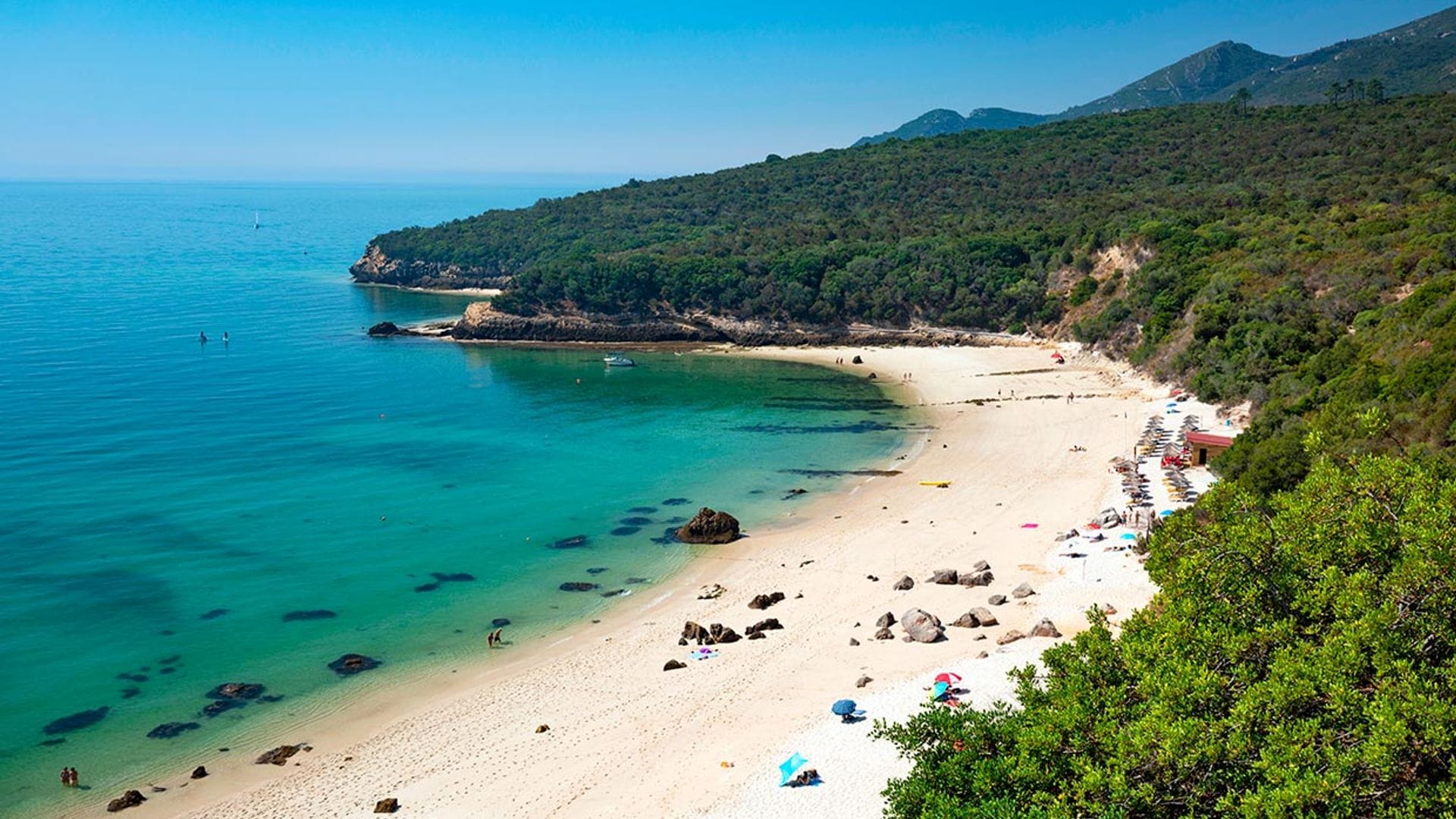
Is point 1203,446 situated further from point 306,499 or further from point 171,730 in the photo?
point 306,499

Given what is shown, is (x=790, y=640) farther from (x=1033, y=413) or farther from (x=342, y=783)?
(x=1033, y=413)

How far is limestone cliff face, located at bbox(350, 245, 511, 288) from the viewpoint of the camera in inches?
4729

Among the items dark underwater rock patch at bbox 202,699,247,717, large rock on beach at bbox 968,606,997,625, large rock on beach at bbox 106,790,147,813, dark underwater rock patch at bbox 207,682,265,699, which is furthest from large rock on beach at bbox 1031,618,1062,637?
large rock on beach at bbox 106,790,147,813

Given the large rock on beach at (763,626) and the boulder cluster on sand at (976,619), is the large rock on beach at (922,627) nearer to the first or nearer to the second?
the boulder cluster on sand at (976,619)

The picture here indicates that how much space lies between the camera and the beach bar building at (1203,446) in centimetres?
3834

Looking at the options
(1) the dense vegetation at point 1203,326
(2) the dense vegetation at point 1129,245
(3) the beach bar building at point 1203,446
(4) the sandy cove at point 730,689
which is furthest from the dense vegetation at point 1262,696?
(3) the beach bar building at point 1203,446

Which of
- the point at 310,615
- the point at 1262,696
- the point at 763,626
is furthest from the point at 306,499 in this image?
the point at 1262,696

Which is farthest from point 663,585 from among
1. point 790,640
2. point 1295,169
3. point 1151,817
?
point 1295,169

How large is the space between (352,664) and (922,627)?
592 inches

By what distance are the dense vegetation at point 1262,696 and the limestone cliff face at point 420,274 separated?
109 metres

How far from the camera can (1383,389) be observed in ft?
101

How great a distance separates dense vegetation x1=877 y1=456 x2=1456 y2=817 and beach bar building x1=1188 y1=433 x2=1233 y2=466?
22.4 meters

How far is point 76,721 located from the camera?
2359cm

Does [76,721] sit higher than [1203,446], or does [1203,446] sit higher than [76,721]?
[1203,446]
